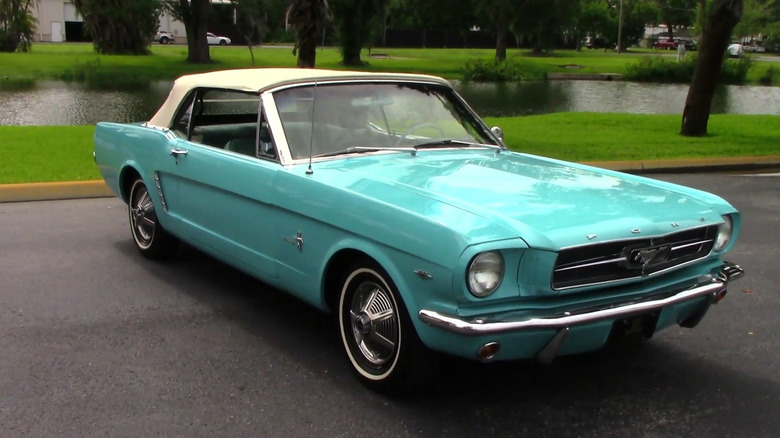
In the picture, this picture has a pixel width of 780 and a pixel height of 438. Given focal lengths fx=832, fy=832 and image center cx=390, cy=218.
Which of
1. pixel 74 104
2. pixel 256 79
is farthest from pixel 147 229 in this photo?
pixel 74 104

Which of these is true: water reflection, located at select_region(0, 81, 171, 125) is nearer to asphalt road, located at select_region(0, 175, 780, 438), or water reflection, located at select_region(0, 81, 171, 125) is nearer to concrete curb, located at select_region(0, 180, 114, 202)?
concrete curb, located at select_region(0, 180, 114, 202)

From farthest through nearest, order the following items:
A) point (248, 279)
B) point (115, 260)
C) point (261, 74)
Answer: point (115, 260)
point (248, 279)
point (261, 74)

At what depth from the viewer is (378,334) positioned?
4.06m

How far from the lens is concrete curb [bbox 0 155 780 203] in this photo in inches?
344

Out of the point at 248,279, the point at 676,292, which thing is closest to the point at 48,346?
the point at 248,279

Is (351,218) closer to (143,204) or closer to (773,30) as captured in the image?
(143,204)

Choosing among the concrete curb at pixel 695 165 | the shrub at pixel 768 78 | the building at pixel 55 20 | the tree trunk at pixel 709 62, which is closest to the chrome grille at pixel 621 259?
the concrete curb at pixel 695 165

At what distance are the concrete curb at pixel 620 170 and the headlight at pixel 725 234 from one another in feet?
22.2

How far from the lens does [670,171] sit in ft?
39.2

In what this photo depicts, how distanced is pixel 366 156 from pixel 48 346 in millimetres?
2099

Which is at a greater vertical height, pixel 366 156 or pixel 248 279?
pixel 366 156

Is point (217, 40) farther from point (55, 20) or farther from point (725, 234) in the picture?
point (725, 234)

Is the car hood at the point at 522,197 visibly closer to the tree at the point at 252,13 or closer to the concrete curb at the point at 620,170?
the concrete curb at the point at 620,170

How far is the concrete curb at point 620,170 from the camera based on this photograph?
874 cm
